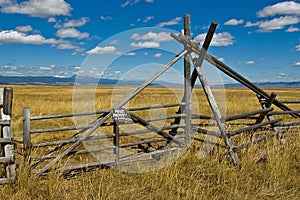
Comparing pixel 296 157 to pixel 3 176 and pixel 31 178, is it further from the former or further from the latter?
pixel 3 176

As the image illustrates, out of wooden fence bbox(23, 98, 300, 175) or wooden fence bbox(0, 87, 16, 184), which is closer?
wooden fence bbox(0, 87, 16, 184)

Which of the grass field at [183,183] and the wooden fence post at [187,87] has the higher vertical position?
the wooden fence post at [187,87]

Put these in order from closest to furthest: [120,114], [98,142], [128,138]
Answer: [120,114] → [98,142] → [128,138]

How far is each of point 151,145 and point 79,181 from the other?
3.45m

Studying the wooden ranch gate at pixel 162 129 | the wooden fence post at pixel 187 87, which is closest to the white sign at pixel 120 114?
the wooden ranch gate at pixel 162 129

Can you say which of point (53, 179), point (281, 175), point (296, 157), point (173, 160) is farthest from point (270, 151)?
point (53, 179)

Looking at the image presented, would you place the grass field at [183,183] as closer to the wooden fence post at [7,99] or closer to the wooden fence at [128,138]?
the wooden fence at [128,138]

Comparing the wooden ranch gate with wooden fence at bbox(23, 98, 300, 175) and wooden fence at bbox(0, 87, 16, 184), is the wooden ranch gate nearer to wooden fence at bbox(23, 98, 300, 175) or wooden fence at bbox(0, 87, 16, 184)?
wooden fence at bbox(23, 98, 300, 175)

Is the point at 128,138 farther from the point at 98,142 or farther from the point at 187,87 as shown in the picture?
the point at 187,87

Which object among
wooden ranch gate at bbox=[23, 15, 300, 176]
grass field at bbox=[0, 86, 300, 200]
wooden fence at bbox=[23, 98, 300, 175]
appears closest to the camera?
grass field at bbox=[0, 86, 300, 200]

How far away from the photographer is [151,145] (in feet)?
26.8

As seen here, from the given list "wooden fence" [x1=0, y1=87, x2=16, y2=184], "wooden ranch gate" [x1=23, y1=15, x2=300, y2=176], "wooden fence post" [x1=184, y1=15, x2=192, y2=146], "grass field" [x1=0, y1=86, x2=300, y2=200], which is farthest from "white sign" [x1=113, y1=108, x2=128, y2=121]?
"wooden fence post" [x1=184, y1=15, x2=192, y2=146]

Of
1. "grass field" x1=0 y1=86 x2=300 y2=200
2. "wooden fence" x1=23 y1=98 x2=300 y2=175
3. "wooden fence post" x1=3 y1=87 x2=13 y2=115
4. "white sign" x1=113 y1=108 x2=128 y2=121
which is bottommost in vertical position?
"grass field" x1=0 y1=86 x2=300 y2=200

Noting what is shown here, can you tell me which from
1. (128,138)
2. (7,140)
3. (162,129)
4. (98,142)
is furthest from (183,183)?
(128,138)
